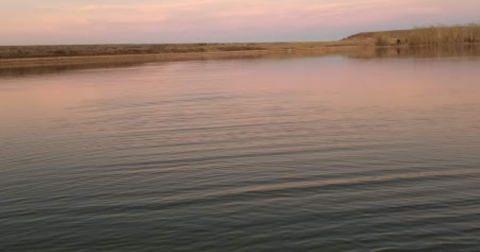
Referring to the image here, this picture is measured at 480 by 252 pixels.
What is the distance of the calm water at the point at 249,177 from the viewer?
282 inches

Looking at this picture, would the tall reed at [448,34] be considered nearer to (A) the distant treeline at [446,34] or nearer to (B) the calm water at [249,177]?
(A) the distant treeline at [446,34]

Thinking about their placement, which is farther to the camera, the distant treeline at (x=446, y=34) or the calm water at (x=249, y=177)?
the distant treeline at (x=446, y=34)

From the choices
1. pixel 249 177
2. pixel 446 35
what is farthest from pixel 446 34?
pixel 249 177

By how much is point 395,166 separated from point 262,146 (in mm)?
3637

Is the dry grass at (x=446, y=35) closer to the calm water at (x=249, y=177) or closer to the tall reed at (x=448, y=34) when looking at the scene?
the tall reed at (x=448, y=34)

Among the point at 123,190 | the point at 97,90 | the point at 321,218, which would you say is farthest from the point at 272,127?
the point at 97,90

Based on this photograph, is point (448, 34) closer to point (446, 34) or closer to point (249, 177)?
point (446, 34)

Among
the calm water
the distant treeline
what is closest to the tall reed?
the distant treeline

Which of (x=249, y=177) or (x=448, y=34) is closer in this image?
(x=249, y=177)

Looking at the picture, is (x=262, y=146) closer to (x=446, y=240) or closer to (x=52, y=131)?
(x=446, y=240)

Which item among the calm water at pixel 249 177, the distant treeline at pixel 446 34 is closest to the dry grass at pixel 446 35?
the distant treeline at pixel 446 34

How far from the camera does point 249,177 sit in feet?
33.2

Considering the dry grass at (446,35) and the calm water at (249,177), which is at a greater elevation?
the dry grass at (446,35)

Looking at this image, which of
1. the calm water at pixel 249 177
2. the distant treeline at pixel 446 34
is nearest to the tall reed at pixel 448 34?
the distant treeline at pixel 446 34
